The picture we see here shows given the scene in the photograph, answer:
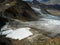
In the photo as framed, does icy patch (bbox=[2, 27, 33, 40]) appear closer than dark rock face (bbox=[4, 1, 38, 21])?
Yes

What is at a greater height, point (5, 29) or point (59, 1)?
point (5, 29)

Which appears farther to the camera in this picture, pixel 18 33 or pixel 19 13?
pixel 19 13

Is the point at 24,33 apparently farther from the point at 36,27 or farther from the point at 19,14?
the point at 19,14

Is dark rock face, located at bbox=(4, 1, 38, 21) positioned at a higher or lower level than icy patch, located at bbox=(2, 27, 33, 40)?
lower

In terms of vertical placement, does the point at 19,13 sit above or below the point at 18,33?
below

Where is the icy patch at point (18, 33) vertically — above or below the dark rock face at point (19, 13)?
above

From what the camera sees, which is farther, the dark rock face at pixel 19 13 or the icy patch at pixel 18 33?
the dark rock face at pixel 19 13

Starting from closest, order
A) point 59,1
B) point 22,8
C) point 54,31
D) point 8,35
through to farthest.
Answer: point 8,35, point 54,31, point 22,8, point 59,1

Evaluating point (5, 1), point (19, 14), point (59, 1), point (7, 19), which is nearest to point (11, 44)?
point (7, 19)
